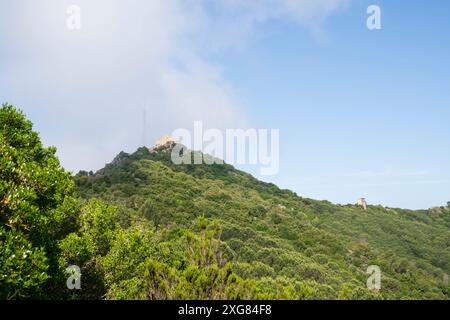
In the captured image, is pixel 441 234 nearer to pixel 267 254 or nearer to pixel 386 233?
pixel 386 233

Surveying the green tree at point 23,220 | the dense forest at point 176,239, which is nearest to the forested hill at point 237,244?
the dense forest at point 176,239

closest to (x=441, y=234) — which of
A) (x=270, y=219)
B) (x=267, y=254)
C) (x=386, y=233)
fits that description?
(x=386, y=233)

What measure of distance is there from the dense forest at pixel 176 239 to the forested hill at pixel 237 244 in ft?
0.37

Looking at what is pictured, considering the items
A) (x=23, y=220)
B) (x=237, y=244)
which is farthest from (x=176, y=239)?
(x=23, y=220)

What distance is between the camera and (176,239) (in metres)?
54.2

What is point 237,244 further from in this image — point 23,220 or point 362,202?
point 362,202

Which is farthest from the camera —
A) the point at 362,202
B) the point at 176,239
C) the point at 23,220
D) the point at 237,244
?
the point at 362,202

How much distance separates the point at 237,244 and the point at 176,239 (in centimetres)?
1529

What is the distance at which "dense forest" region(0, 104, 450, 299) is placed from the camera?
13484 millimetres

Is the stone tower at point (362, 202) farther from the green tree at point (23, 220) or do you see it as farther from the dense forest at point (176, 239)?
the green tree at point (23, 220)

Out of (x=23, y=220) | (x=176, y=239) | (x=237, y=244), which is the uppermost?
(x=23, y=220)

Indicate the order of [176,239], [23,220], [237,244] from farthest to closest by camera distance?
[237,244]
[176,239]
[23,220]
